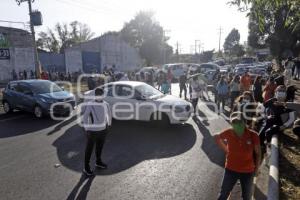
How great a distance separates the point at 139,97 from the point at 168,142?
2420 mm

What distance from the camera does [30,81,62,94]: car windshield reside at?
14.4 metres

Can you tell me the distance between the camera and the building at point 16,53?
38062mm

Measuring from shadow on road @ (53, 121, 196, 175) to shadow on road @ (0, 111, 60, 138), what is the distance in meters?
1.54

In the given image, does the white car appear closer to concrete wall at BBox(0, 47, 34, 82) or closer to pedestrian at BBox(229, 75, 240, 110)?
pedestrian at BBox(229, 75, 240, 110)

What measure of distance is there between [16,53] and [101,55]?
47.5 feet

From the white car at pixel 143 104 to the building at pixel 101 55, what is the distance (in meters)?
31.2

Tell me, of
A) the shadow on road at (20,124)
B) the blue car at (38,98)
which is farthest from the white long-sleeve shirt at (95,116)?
the blue car at (38,98)

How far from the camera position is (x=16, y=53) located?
3934 cm

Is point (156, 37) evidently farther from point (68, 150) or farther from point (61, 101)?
point (68, 150)

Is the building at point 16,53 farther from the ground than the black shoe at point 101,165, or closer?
farther from the ground

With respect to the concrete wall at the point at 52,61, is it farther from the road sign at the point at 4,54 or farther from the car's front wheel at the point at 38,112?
the car's front wheel at the point at 38,112

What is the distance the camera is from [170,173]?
676 cm

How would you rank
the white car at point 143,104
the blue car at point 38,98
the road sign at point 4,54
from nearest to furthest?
the white car at point 143,104 < the blue car at point 38,98 < the road sign at point 4,54

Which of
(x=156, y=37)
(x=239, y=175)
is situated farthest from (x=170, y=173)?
(x=156, y=37)
